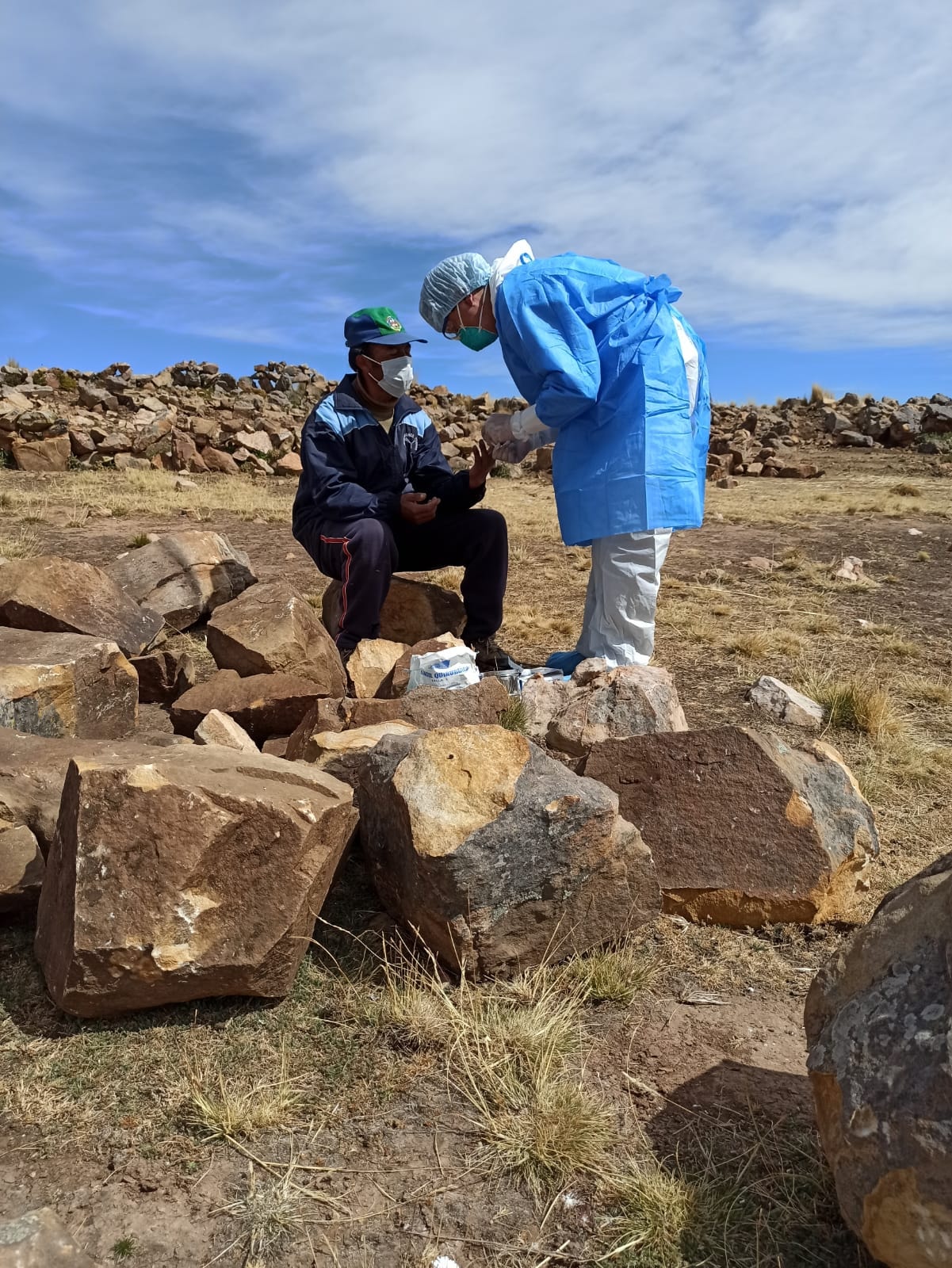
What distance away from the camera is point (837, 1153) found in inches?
57.5

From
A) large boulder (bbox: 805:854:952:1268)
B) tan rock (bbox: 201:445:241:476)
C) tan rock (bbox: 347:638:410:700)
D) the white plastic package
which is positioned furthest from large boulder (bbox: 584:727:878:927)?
tan rock (bbox: 201:445:241:476)

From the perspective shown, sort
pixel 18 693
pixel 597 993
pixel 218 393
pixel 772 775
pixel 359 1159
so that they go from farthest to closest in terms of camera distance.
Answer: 1. pixel 218 393
2. pixel 18 693
3. pixel 772 775
4. pixel 597 993
5. pixel 359 1159

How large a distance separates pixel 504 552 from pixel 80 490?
779 cm

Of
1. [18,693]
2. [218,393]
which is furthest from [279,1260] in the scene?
[218,393]

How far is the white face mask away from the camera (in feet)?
14.8

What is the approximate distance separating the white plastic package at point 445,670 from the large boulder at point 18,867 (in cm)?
156

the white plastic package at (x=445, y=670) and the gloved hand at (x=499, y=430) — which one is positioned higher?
the gloved hand at (x=499, y=430)

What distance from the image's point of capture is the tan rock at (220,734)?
302 centimetres

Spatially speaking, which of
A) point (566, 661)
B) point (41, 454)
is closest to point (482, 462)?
point (566, 661)

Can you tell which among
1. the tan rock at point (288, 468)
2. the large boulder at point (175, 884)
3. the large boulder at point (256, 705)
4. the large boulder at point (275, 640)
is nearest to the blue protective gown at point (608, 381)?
the large boulder at point (275, 640)

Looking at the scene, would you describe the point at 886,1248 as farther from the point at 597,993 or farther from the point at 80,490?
the point at 80,490

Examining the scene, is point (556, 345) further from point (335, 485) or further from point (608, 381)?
point (335, 485)

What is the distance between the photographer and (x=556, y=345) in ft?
12.7

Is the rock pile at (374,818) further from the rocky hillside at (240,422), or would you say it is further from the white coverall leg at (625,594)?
the rocky hillside at (240,422)
